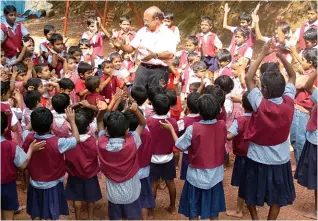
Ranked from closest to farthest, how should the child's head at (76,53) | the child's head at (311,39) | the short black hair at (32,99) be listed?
the short black hair at (32,99) < the child's head at (311,39) < the child's head at (76,53)

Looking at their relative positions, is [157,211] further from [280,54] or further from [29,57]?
[29,57]

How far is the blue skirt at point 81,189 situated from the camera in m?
3.64

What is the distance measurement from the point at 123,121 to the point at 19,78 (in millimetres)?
2218

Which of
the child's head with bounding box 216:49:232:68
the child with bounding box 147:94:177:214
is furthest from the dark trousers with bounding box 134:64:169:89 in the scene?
the child with bounding box 147:94:177:214

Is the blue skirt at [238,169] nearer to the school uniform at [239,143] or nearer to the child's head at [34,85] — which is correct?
the school uniform at [239,143]

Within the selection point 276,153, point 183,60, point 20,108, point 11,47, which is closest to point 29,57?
point 11,47

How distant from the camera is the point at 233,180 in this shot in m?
4.06

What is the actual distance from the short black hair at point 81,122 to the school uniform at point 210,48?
3723mm

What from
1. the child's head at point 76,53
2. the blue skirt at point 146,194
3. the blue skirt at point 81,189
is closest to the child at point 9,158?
the blue skirt at point 81,189

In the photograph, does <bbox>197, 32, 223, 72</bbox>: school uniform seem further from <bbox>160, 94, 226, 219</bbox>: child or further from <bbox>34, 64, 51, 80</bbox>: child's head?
<bbox>160, 94, 226, 219</bbox>: child

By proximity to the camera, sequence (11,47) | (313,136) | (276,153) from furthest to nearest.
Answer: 1. (11,47)
2. (313,136)
3. (276,153)

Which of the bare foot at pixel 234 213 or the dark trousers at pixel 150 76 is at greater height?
the dark trousers at pixel 150 76

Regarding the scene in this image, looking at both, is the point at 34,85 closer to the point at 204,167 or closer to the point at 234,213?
the point at 204,167

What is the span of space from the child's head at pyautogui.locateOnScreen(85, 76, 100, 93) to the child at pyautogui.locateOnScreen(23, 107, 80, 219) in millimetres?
1227
